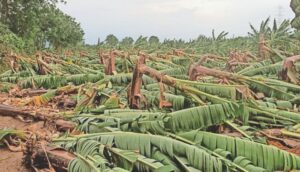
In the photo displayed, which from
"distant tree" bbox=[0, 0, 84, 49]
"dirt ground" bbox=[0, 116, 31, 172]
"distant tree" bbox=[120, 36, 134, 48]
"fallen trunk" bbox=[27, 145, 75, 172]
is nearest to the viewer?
"fallen trunk" bbox=[27, 145, 75, 172]

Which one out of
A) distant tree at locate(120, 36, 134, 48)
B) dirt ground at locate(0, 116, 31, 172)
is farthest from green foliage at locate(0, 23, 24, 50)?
dirt ground at locate(0, 116, 31, 172)

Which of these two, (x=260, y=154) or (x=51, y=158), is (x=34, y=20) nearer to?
(x=51, y=158)

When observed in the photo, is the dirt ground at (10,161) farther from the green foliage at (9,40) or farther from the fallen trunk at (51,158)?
the green foliage at (9,40)

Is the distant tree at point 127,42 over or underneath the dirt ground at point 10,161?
over

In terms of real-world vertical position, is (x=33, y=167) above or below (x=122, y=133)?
below

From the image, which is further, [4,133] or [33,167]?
[4,133]

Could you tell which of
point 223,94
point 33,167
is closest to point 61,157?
point 33,167

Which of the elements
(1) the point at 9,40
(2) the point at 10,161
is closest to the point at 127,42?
(1) the point at 9,40

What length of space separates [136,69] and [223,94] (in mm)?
804

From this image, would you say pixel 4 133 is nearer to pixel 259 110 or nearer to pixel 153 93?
pixel 153 93

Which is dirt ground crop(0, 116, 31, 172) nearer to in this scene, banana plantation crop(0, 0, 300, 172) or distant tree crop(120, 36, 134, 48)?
banana plantation crop(0, 0, 300, 172)

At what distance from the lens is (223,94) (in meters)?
4.25

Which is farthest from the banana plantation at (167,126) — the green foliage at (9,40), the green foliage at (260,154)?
the green foliage at (9,40)

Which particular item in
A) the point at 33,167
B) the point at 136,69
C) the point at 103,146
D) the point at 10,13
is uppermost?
the point at 10,13
